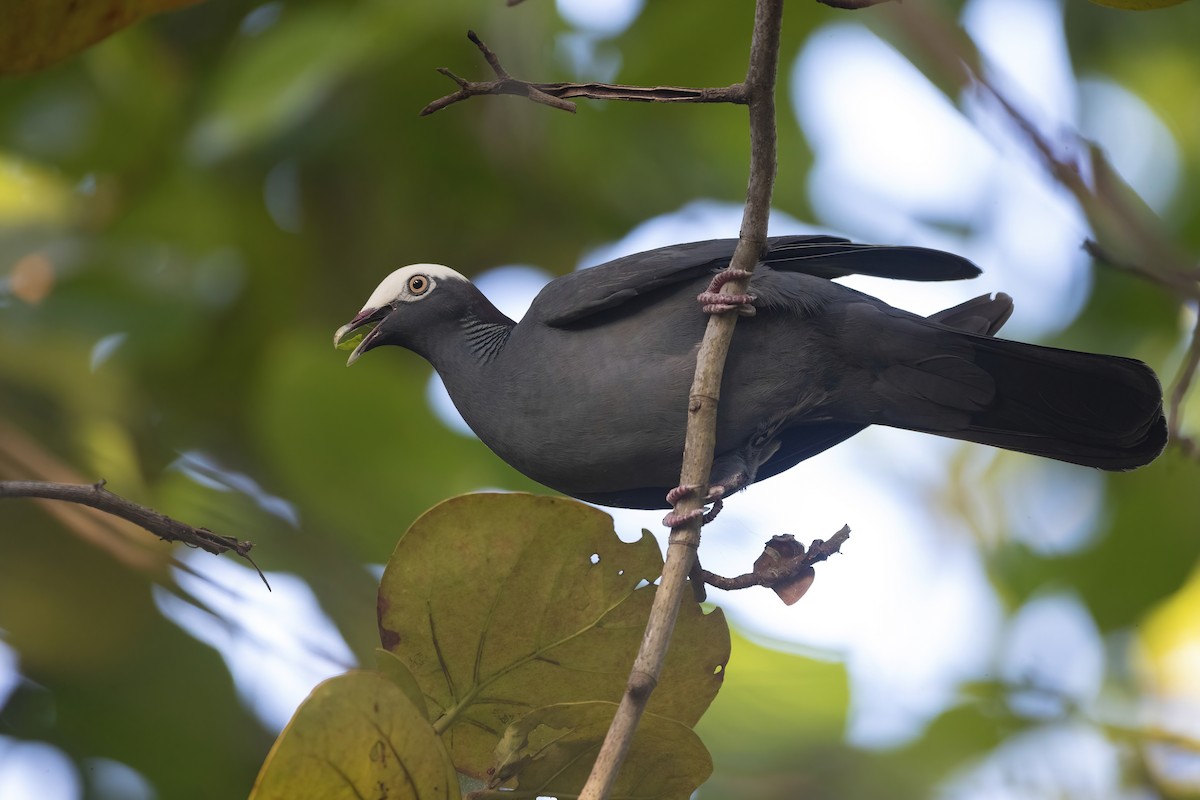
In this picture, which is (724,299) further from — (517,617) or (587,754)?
(587,754)

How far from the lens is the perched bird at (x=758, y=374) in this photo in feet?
8.57

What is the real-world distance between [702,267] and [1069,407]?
930 mm

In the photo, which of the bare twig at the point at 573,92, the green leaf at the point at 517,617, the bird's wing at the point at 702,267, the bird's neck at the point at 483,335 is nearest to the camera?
the bare twig at the point at 573,92

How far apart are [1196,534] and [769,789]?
1.58 metres

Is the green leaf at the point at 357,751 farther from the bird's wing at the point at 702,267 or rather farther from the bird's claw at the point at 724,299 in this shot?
the bird's wing at the point at 702,267

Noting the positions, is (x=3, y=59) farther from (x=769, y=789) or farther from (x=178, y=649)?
(x=769, y=789)

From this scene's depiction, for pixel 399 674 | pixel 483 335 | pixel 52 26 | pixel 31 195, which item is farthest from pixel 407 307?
pixel 31 195

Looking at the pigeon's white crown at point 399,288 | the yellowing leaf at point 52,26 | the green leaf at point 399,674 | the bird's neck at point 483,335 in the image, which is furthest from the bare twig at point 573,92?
the pigeon's white crown at point 399,288

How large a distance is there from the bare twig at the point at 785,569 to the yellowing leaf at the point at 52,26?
1413 mm

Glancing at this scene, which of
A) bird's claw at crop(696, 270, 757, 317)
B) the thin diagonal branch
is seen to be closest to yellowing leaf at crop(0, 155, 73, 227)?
bird's claw at crop(696, 270, 757, 317)

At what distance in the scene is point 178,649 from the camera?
11.5 feet

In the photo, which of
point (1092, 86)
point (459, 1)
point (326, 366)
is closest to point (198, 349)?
point (326, 366)

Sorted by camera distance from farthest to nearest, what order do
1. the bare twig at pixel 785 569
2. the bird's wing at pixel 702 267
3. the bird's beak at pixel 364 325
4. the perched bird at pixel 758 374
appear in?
the bird's beak at pixel 364 325
the bird's wing at pixel 702 267
the perched bird at pixel 758 374
the bare twig at pixel 785 569

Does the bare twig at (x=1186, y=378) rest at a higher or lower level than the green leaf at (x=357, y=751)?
higher
